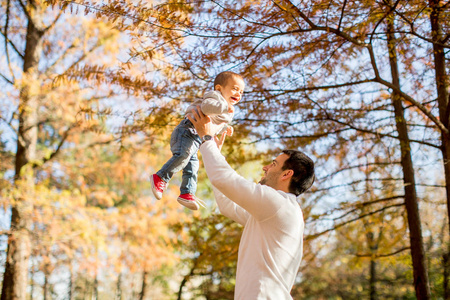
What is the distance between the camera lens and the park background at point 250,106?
3531 millimetres

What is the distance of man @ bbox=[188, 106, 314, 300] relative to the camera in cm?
212

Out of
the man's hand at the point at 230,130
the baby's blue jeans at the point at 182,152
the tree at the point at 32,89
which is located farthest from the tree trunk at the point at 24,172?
the man's hand at the point at 230,130

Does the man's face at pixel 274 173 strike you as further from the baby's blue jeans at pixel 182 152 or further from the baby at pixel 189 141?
the baby's blue jeans at pixel 182 152

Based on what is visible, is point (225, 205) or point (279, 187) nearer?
point (279, 187)

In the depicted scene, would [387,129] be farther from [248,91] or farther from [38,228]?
[38,228]

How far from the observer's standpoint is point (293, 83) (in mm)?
4332

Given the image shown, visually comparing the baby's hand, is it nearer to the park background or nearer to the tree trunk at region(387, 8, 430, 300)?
the park background

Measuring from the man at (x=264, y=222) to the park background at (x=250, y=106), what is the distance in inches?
48.5

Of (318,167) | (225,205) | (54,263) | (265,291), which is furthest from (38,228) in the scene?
(265,291)

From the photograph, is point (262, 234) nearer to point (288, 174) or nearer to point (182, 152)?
point (288, 174)

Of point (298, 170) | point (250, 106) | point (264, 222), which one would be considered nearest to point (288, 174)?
point (298, 170)

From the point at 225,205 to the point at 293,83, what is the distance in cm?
202

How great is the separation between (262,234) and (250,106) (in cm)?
262

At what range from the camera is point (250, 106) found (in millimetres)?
4699
